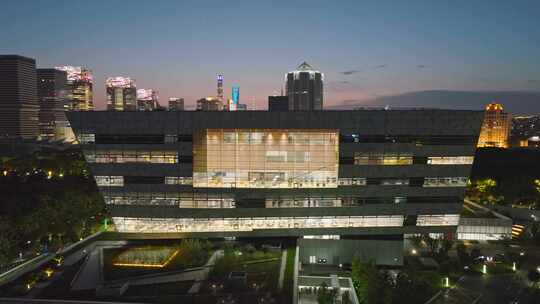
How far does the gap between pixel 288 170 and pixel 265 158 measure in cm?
347

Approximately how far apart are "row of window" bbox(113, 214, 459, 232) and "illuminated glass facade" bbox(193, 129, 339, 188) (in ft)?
16.3

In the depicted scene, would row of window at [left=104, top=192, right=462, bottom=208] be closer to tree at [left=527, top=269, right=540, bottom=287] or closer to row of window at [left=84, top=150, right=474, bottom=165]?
row of window at [left=84, top=150, right=474, bottom=165]

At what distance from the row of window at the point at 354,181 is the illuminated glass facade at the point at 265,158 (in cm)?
190

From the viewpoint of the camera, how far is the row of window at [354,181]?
155ft

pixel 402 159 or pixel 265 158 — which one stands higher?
pixel 402 159

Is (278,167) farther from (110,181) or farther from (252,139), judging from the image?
(110,181)

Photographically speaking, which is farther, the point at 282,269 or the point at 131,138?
the point at 131,138

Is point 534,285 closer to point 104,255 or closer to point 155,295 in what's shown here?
point 155,295

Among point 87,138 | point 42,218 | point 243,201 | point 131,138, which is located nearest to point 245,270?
point 243,201

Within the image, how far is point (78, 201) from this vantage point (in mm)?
57281

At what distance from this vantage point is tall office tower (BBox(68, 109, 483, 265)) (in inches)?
1809

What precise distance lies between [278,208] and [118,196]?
22.0 m

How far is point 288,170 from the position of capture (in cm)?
4719

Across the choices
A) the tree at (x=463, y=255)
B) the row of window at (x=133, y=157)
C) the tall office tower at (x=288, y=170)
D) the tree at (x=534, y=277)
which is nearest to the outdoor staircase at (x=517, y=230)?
the tree at (x=463, y=255)
